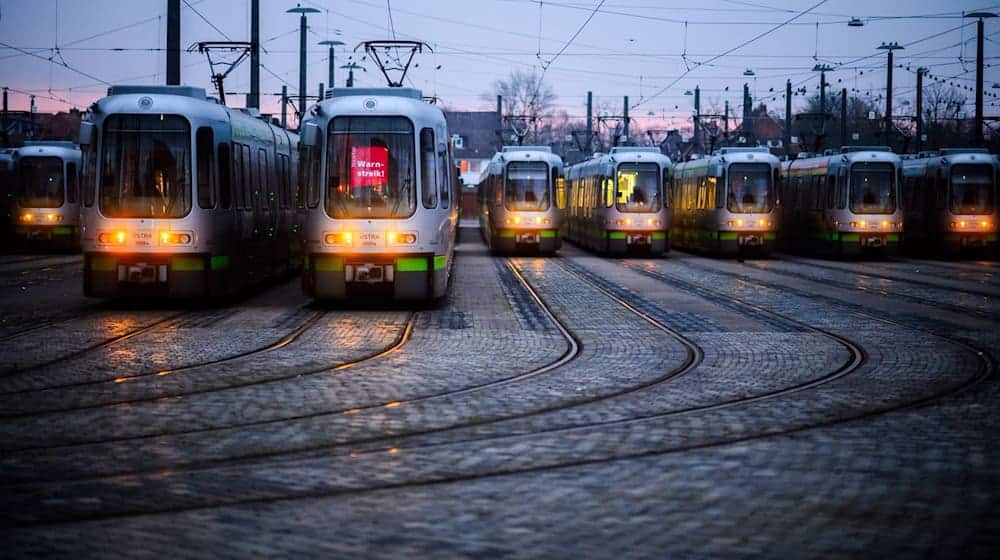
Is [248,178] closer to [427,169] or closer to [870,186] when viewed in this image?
[427,169]

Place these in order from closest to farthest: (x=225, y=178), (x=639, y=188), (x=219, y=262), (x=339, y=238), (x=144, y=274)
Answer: (x=144, y=274) → (x=339, y=238) → (x=219, y=262) → (x=225, y=178) → (x=639, y=188)

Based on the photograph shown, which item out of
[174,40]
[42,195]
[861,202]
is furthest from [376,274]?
[42,195]

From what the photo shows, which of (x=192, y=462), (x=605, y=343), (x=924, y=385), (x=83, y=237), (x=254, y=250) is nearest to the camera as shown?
(x=192, y=462)

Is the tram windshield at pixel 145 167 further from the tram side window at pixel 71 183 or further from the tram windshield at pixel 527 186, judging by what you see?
the tram side window at pixel 71 183

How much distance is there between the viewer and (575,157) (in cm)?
13712

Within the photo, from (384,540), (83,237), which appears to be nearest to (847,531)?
(384,540)

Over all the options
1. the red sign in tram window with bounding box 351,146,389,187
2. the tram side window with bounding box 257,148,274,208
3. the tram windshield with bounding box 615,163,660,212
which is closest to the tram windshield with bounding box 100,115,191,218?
the red sign in tram window with bounding box 351,146,389,187

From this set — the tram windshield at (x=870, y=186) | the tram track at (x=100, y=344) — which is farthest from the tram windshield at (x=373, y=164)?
the tram windshield at (x=870, y=186)

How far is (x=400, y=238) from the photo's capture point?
19.8 m

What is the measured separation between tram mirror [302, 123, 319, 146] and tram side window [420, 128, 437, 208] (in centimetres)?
155

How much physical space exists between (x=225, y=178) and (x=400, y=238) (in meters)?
3.14

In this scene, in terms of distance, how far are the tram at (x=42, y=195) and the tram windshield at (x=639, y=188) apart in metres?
16.7

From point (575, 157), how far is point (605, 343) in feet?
403

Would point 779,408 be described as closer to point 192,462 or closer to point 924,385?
point 924,385
